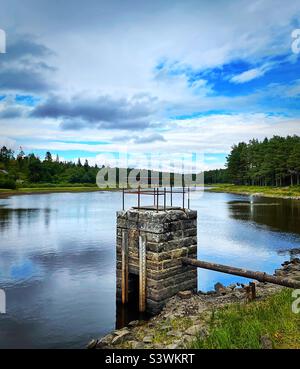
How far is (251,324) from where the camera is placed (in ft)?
31.2

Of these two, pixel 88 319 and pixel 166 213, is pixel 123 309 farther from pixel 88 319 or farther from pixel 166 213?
pixel 166 213

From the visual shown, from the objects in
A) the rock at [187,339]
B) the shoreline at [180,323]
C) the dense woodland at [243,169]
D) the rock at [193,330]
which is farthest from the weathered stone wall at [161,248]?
the dense woodland at [243,169]

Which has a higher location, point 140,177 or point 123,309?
point 140,177

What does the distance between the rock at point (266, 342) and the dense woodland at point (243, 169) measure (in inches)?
3283

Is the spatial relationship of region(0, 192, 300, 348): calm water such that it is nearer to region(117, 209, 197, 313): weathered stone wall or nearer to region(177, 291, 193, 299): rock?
region(117, 209, 197, 313): weathered stone wall

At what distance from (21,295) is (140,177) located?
9.13 meters

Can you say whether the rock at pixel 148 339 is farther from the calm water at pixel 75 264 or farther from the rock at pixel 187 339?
the calm water at pixel 75 264

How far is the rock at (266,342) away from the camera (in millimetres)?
8359

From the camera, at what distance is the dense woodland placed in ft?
311

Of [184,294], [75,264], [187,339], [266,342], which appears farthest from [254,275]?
[75,264]

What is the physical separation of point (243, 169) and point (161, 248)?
11993 cm

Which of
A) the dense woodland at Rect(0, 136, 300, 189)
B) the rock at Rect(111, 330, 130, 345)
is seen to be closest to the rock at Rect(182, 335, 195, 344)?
the rock at Rect(111, 330, 130, 345)
